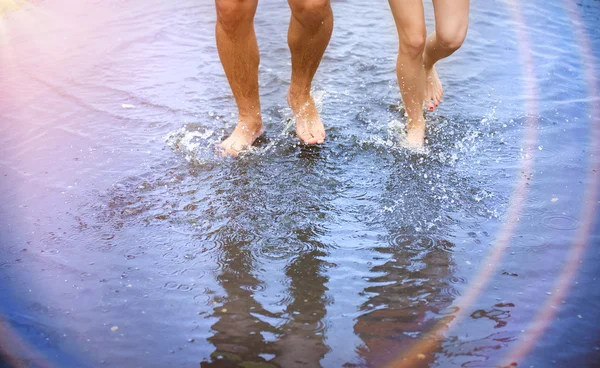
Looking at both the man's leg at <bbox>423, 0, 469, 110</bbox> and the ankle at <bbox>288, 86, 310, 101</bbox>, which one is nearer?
the man's leg at <bbox>423, 0, 469, 110</bbox>

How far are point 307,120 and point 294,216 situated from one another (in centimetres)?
97

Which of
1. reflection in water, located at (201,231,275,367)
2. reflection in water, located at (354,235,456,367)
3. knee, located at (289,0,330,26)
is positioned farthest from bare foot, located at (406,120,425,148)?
reflection in water, located at (201,231,275,367)

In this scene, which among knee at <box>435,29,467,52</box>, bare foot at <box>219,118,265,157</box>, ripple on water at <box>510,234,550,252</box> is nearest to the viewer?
ripple on water at <box>510,234,550,252</box>

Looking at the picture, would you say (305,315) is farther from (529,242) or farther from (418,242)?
(529,242)

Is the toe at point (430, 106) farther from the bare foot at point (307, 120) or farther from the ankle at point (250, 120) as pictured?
the ankle at point (250, 120)

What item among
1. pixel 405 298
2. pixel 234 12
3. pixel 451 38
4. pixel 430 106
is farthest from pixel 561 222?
pixel 234 12

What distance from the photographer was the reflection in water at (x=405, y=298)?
7.39 ft

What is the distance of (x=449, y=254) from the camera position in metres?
2.72

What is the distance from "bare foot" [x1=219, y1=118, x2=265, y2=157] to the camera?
143 inches

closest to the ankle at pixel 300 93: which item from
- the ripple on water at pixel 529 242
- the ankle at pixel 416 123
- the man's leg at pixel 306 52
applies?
the man's leg at pixel 306 52

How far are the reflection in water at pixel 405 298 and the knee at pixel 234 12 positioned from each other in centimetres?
144

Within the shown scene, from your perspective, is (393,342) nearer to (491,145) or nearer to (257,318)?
(257,318)

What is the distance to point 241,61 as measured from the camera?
354 centimetres

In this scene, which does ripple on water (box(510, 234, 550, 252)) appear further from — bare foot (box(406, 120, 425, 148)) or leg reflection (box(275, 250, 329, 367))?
bare foot (box(406, 120, 425, 148))
